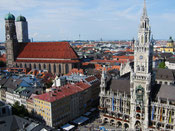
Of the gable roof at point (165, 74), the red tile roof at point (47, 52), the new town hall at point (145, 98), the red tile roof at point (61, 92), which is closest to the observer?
the new town hall at point (145, 98)

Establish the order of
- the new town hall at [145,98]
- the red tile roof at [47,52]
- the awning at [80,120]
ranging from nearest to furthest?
1. the new town hall at [145,98]
2. the awning at [80,120]
3. the red tile roof at [47,52]

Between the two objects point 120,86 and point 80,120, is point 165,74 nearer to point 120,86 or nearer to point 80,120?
point 120,86

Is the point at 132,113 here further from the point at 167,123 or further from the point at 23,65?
the point at 23,65

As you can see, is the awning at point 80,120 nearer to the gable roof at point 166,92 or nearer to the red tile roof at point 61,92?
the red tile roof at point 61,92

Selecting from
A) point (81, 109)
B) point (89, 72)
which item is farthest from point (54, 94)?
point (89, 72)

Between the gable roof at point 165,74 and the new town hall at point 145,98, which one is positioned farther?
the gable roof at point 165,74

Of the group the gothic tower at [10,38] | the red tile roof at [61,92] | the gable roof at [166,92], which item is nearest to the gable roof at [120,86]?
the gable roof at [166,92]

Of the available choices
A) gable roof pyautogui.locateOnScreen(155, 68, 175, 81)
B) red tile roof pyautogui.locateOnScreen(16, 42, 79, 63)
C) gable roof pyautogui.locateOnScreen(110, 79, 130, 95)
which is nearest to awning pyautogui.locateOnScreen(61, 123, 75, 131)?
gable roof pyautogui.locateOnScreen(110, 79, 130, 95)
